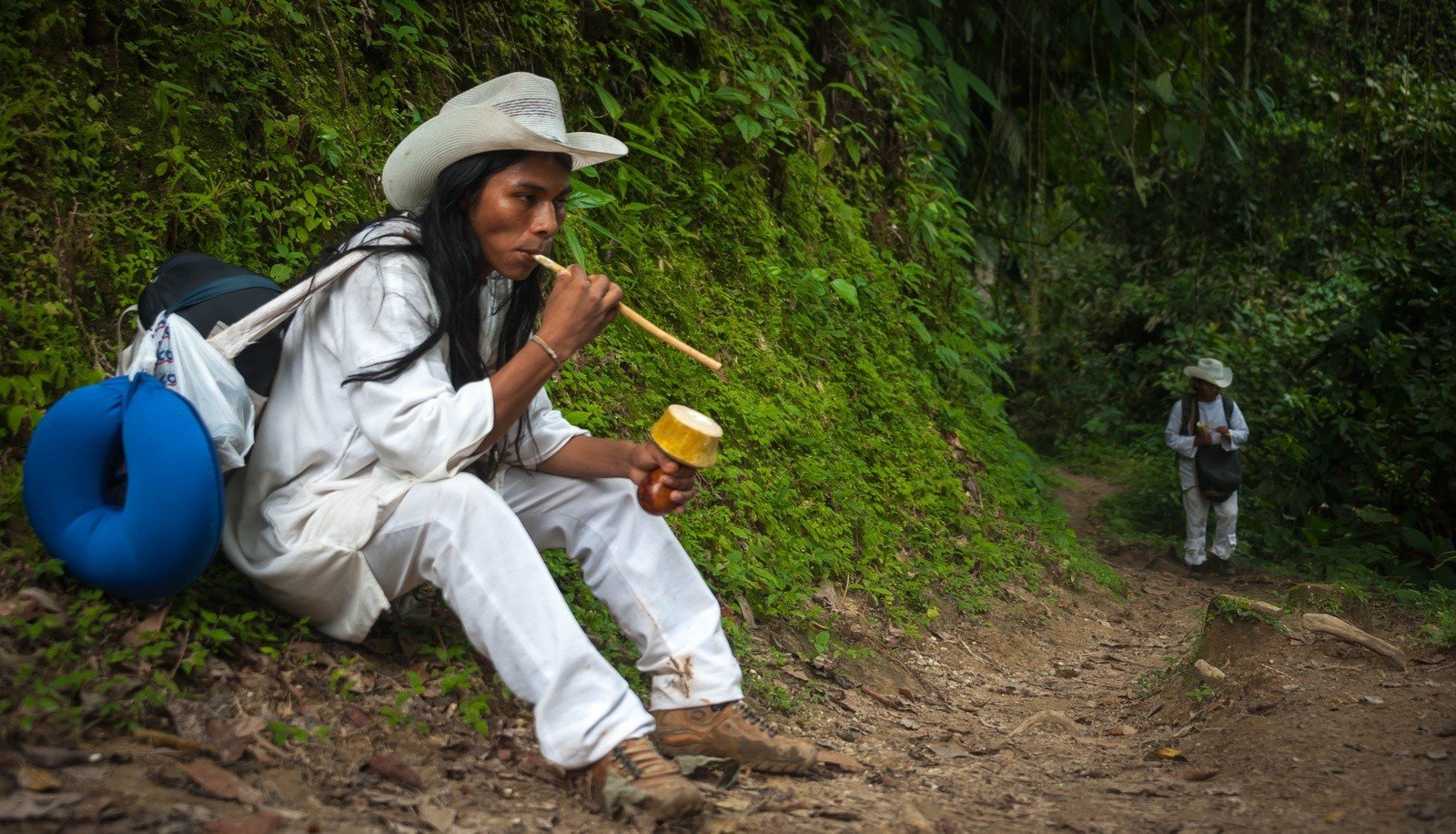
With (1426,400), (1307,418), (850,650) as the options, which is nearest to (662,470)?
(850,650)

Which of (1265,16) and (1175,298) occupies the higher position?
(1265,16)

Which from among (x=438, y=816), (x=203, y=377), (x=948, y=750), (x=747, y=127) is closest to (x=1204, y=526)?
(x=747, y=127)

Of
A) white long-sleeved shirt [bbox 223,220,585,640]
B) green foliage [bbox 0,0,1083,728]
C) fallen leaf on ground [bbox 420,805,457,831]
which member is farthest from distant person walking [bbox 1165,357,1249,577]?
fallen leaf on ground [bbox 420,805,457,831]

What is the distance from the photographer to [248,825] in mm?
2176

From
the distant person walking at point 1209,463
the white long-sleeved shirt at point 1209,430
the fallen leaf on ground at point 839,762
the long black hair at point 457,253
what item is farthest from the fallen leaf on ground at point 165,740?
the white long-sleeved shirt at point 1209,430

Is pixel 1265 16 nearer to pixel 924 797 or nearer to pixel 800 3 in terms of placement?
pixel 800 3

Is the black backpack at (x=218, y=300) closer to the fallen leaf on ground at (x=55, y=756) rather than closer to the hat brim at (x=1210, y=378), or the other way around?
the fallen leaf on ground at (x=55, y=756)

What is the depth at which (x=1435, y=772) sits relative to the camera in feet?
10.3

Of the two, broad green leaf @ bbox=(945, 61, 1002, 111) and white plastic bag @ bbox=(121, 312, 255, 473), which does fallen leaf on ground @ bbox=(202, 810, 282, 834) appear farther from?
broad green leaf @ bbox=(945, 61, 1002, 111)

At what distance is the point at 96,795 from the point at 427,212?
1.53 m

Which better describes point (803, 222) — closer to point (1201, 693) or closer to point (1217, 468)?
point (1201, 693)

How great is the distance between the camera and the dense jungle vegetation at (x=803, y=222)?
3.50m

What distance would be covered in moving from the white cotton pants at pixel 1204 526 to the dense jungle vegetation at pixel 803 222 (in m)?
0.42

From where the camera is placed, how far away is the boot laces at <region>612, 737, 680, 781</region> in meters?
2.61
